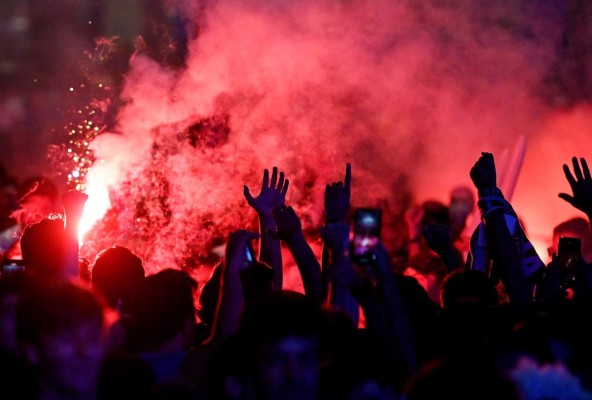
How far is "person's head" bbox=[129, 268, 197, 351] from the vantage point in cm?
393

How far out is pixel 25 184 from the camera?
26.4 ft

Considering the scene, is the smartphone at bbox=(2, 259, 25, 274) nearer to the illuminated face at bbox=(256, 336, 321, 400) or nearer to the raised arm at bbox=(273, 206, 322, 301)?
the raised arm at bbox=(273, 206, 322, 301)

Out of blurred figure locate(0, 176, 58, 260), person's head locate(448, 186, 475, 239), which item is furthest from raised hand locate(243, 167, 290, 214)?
person's head locate(448, 186, 475, 239)

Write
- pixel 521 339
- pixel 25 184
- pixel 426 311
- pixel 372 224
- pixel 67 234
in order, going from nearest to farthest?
pixel 521 339 → pixel 372 224 → pixel 426 311 → pixel 67 234 → pixel 25 184

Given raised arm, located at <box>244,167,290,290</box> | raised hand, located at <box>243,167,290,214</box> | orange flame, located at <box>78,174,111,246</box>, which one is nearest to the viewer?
raised arm, located at <box>244,167,290,290</box>

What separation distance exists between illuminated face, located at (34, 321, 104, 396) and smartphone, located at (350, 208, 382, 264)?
1061 millimetres

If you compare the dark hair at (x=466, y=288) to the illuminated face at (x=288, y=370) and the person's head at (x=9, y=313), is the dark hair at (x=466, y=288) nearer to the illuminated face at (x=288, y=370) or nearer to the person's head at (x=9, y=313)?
the illuminated face at (x=288, y=370)

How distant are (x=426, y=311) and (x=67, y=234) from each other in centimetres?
188

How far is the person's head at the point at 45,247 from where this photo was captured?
4914 millimetres

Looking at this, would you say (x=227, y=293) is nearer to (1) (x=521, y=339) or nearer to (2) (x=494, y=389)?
(1) (x=521, y=339)

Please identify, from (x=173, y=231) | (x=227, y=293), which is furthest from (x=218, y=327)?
(x=173, y=231)

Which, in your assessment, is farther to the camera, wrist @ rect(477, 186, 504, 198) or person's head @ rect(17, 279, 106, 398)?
wrist @ rect(477, 186, 504, 198)

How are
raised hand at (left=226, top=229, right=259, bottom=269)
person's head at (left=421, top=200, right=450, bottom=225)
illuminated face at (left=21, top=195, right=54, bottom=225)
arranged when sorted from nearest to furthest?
1. raised hand at (left=226, top=229, right=259, bottom=269)
2. illuminated face at (left=21, top=195, right=54, bottom=225)
3. person's head at (left=421, top=200, right=450, bottom=225)

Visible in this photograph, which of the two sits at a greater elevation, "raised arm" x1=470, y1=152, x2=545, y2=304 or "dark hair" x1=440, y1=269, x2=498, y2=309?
"raised arm" x1=470, y1=152, x2=545, y2=304
